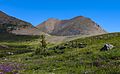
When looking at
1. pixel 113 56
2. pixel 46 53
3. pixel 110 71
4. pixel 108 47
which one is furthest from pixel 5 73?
pixel 46 53

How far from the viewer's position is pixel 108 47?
44531 millimetres

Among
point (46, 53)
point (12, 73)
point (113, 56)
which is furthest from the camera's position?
point (46, 53)

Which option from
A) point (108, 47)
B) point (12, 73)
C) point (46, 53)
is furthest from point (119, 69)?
point (46, 53)

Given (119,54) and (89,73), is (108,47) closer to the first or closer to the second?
(119,54)

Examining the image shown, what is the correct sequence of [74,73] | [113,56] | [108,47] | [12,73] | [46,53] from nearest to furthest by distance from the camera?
[12,73] < [74,73] < [113,56] < [108,47] < [46,53]

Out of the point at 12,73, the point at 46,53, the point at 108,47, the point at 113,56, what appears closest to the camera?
the point at 12,73

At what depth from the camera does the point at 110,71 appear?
19.1 meters

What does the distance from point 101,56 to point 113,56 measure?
A: 2.18 m

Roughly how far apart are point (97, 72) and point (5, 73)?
17.4 feet

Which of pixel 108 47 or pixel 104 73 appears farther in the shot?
pixel 108 47

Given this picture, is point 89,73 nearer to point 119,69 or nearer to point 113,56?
point 119,69

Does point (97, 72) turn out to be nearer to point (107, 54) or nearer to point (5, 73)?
point (5, 73)

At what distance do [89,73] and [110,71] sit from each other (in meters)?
1.20

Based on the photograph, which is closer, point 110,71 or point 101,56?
point 110,71
